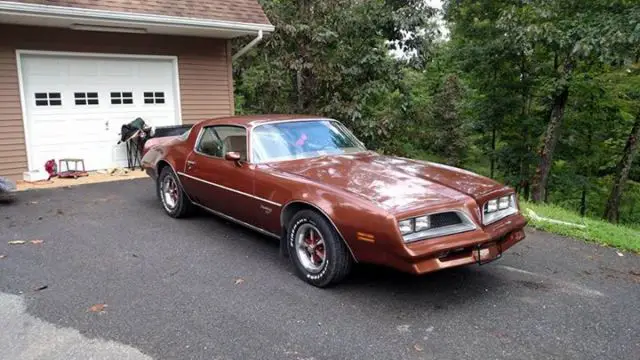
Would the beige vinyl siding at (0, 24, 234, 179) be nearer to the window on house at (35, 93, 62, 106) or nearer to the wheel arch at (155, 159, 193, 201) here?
the window on house at (35, 93, 62, 106)

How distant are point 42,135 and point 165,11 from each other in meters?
3.39

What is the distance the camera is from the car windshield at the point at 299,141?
16.0 feet

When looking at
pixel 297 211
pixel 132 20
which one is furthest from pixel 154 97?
pixel 297 211

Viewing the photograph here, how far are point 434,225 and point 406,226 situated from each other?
0.89 ft

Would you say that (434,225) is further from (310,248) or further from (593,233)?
(593,233)

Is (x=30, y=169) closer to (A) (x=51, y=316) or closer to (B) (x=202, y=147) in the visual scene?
(B) (x=202, y=147)

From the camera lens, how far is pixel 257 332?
3.24 metres

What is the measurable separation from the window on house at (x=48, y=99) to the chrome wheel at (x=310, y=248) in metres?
7.47

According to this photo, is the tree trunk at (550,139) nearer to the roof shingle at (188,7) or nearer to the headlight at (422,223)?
the roof shingle at (188,7)

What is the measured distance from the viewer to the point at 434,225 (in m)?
3.56

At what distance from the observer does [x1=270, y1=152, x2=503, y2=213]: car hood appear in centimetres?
367

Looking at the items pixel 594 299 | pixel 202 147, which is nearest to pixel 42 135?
pixel 202 147

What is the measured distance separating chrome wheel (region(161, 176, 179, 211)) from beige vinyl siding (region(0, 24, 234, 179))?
4369 millimetres

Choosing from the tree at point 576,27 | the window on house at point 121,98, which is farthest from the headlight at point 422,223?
the window on house at point 121,98
